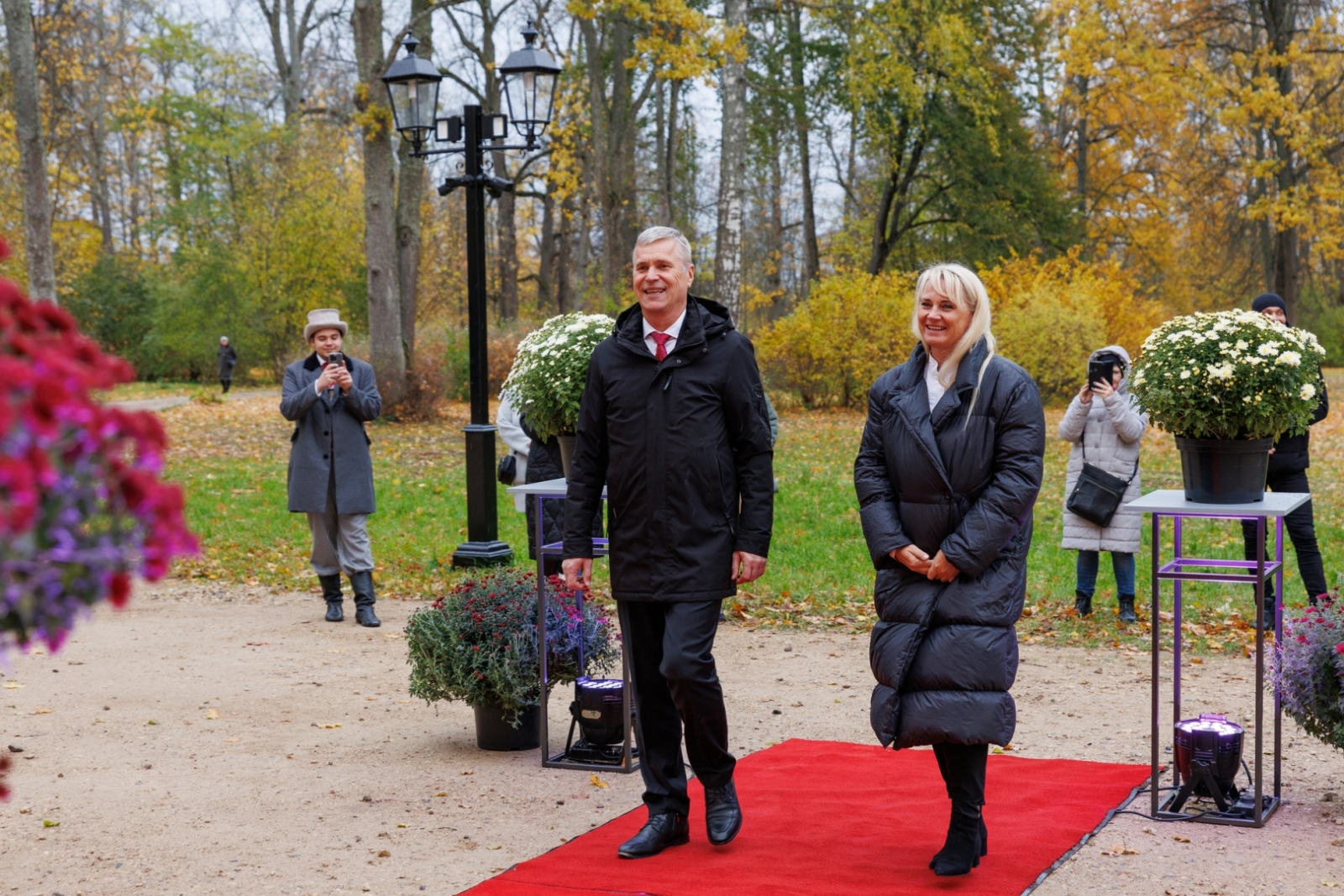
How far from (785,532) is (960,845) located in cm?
813

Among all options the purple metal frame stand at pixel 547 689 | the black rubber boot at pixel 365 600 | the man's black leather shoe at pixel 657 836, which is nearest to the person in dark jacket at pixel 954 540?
the man's black leather shoe at pixel 657 836

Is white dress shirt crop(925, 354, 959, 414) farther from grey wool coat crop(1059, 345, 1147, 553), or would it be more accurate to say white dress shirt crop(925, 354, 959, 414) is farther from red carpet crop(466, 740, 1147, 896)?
grey wool coat crop(1059, 345, 1147, 553)

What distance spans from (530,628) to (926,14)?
2235cm

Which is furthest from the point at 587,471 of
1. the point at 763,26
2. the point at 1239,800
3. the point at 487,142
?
the point at 763,26

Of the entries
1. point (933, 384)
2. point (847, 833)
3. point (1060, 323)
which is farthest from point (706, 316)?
point (1060, 323)

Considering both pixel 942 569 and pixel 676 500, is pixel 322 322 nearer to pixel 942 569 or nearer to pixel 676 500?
pixel 676 500

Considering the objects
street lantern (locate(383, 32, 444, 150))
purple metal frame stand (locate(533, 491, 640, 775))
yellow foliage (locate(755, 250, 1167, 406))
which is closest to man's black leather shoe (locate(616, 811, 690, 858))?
purple metal frame stand (locate(533, 491, 640, 775))

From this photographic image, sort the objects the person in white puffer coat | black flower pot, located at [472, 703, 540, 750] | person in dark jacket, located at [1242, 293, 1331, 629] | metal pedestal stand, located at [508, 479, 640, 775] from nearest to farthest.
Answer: metal pedestal stand, located at [508, 479, 640, 775] < black flower pot, located at [472, 703, 540, 750] < person in dark jacket, located at [1242, 293, 1331, 629] < the person in white puffer coat

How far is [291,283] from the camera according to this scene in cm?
3422

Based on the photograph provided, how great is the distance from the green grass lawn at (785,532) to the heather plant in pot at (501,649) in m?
3.16

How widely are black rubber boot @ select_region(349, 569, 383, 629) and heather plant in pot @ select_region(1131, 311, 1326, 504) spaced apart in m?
5.59

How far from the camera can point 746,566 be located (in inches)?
183

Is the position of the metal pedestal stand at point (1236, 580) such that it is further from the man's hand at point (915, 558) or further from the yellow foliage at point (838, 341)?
the yellow foliage at point (838, 341)

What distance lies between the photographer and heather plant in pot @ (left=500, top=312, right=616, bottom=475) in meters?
5.95
